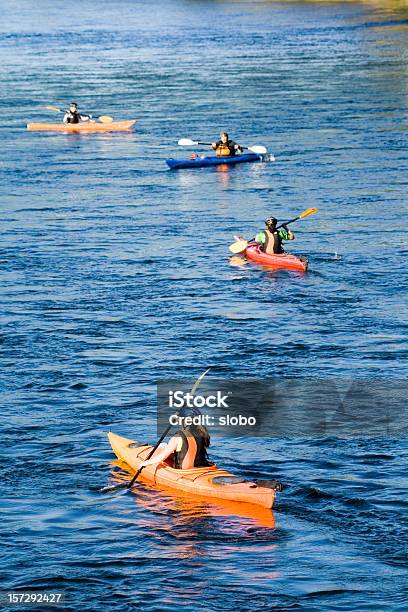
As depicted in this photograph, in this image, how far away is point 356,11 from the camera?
154000mm

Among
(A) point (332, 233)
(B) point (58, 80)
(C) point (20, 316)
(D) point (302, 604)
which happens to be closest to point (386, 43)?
(B) point (58, 80)

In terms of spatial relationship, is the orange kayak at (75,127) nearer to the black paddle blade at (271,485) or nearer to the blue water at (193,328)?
the blue water at (193,328)

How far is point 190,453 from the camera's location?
Answer: 2245 centimetres

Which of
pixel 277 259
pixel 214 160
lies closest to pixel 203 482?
pixel 277 259

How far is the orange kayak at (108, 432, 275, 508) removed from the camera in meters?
21.7

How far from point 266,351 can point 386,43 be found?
288 ft

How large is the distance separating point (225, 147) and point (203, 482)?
38.4 metres

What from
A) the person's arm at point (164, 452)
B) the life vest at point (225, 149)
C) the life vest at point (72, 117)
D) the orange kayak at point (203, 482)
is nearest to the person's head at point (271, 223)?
the orange kayak at point (203, 482)

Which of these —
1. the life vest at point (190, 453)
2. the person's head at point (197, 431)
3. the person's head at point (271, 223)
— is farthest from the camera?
the person's head at point (271, 223)

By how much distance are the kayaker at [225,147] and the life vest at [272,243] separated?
65.1ft

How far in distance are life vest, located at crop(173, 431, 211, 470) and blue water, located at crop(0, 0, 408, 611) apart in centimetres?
69

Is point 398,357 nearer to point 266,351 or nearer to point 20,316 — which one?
point 266,351

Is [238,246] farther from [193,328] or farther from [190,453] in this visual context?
[190,453]

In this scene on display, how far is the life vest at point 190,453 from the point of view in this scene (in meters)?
22.3
